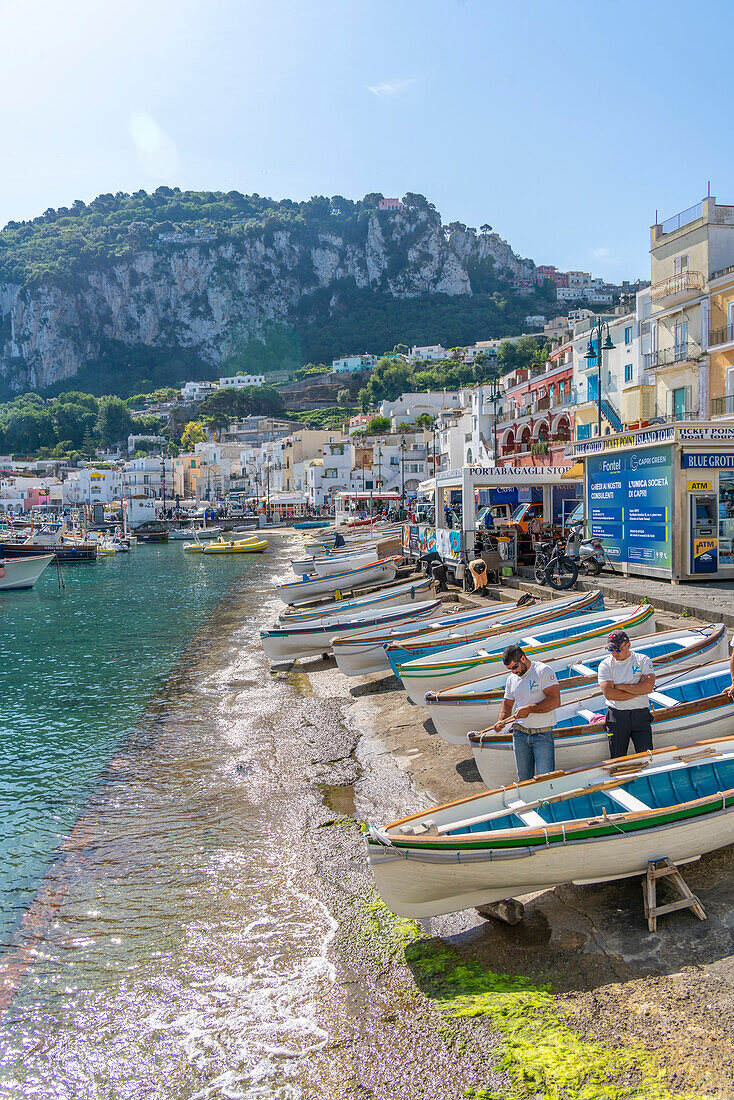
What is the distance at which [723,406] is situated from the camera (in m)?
30.5

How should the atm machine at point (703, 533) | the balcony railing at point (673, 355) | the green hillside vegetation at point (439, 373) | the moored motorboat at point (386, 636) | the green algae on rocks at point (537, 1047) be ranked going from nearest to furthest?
the green algae on rocks at point (537, 1047) → the moored motorboat at point (386, 636) → the atm machine at point (703, 533) → the balcony railing at point (673, 355) → the green hillside vegetation at point (439, 373)

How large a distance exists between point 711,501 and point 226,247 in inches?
8141

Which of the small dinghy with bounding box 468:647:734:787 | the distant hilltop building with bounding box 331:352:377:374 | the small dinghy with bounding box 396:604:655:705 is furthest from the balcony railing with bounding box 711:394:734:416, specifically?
the distant hilltop building with bounding box 331:352:377:374

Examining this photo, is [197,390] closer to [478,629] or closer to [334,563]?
[334,563]

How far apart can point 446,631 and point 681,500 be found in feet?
22.9

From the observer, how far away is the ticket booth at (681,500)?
52.1 ft

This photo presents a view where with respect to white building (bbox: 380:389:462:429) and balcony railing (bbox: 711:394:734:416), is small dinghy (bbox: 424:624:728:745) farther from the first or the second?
white building (bbox: 380:389:462:429)

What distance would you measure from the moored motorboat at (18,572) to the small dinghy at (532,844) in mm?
39155

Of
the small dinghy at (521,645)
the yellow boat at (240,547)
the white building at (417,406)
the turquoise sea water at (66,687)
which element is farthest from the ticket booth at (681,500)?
the white building at (417,406)

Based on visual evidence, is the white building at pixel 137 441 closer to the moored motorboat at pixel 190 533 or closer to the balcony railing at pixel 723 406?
the moored motorboat at pixel 190 533

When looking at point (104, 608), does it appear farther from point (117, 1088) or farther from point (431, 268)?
point (431, 268)

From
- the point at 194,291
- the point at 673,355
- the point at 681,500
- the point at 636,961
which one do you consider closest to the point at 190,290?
the point at 194,291

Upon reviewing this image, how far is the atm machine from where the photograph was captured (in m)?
16.0

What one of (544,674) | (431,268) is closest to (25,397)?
(431,268)
